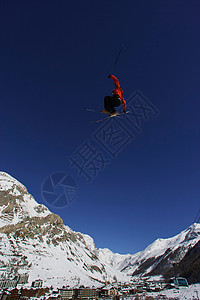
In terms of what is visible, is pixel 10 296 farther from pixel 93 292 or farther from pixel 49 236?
pixel 49 236

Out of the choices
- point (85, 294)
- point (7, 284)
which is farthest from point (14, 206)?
point (85, 294)

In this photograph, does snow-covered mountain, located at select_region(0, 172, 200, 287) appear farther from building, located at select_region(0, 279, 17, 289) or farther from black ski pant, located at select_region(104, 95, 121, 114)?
black ski pant, located at select_region(104, 95, 121, 114)

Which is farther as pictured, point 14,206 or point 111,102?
point 14,206

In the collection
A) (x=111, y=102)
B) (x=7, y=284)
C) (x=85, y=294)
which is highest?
(x=111, y=102)

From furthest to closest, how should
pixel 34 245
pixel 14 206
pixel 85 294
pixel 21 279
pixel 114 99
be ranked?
pixel 14 206
pixel 34 245
pixel 21 279
pixel 85 294
pixel 114 99

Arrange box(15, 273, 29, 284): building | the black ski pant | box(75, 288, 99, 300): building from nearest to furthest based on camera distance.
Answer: the black ski pant
box(75, 288, 99, 300): building
box(15, 273, 29, 284): building

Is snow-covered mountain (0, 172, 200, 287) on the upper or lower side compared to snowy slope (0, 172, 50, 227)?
lower

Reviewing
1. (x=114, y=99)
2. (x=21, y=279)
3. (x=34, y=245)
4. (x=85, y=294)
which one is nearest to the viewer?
(x=114, y=99)

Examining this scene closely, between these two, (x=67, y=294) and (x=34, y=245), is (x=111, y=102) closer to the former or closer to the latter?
(x=67, y=294)

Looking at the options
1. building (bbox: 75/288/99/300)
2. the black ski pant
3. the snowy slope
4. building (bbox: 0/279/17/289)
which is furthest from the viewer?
the snowy slope

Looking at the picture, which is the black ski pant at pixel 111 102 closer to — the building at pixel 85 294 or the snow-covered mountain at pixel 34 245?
the building at pixel 85 294

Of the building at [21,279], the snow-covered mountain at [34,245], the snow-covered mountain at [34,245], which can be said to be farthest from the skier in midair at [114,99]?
the snow-covered mountain at [34,245]

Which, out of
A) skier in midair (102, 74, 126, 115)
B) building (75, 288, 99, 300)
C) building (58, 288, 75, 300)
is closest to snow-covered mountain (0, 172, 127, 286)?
building (58, 288, 75, 300)

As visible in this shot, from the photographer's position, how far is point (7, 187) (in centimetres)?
12538
